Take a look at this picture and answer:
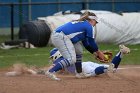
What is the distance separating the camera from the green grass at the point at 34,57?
47.1ft

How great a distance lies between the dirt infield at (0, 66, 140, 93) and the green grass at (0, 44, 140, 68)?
115 inches

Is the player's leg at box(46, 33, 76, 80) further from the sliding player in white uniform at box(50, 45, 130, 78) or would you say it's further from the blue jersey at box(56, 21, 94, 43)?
the sliding player in white uniform at box(50, 45, 130, 78)

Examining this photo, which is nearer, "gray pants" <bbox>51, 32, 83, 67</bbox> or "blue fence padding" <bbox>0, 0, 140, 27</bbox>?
"gray pants" <bbox>51, 32, 83, 67</bbox>

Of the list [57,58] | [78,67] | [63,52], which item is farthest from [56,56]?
[63,52]

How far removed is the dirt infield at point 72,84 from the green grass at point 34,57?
2923 millimetres

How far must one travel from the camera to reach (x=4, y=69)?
1273 centimetres

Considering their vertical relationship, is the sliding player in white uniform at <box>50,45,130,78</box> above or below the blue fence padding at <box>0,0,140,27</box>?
above

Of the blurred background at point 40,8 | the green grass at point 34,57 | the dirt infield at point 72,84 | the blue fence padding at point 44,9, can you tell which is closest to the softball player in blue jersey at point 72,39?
the dirt infield at point 72,84

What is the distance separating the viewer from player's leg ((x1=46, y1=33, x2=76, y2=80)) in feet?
33.2

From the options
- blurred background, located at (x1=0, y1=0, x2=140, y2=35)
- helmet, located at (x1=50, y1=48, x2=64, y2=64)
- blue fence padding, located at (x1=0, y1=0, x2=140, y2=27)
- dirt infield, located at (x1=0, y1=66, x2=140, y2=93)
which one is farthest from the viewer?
blue fence padding, located at (x1=0, y1=0, x2=140, y2=27)

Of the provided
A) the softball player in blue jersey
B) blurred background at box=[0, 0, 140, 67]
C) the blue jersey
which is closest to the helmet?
the softball player in blue jersey

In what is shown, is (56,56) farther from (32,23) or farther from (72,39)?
(32,23)

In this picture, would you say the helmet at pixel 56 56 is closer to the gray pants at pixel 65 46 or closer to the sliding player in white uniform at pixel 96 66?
the sliding player in white uniform at pixel 96 66

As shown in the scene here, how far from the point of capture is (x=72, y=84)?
375 inches
